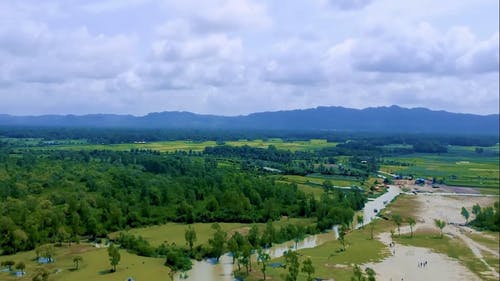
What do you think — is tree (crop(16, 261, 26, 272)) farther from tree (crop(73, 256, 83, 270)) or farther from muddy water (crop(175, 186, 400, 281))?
muddy water (crop(175, 186, 400, 281))

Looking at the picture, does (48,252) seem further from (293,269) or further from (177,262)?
(293,269)

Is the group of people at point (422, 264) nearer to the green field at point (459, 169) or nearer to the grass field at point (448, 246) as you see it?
the grass field at point (448, 246)

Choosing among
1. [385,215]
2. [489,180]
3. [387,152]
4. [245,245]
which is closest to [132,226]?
[245,245]

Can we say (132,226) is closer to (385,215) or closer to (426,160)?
(385,215)

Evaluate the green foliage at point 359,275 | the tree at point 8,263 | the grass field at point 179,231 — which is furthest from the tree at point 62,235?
the green foliage at point 359,275

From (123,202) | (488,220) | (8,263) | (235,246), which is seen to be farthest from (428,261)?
(8,263)
